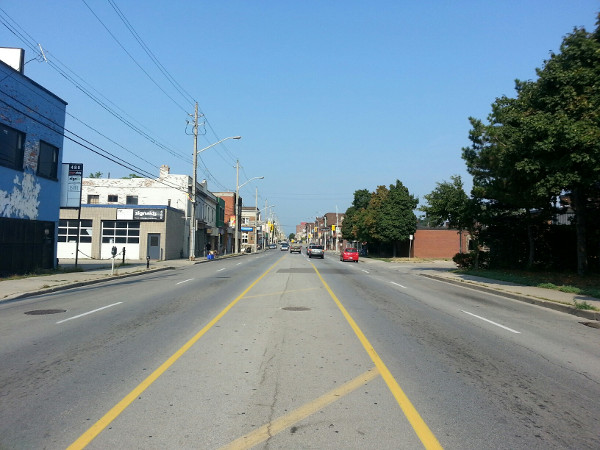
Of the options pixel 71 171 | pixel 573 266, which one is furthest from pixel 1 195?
pixel 573 266

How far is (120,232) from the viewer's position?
142ft

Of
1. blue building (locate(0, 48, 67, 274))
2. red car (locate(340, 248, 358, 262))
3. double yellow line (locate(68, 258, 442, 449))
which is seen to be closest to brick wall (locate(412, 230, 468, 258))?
red car (locate(340, 248, 358, 262))

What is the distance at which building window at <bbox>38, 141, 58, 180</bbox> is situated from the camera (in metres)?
24.2

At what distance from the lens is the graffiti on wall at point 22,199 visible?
21355mm

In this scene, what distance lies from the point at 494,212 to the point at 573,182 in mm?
11802

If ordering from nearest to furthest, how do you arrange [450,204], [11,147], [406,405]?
1. [406,405]
2. [11,147]
3. [450,204]

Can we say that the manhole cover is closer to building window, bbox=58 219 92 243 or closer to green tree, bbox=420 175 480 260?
green tree, bbox=420 175 480 260

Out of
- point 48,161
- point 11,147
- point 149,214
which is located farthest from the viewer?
point 149,214

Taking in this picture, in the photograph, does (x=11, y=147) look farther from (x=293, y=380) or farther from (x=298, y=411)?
(x=298, y=411)

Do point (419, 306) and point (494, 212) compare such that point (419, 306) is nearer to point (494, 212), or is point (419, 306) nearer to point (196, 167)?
point (494, 212)

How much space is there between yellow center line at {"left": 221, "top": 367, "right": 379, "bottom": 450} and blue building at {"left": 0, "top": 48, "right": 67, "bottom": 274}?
20.3 meters

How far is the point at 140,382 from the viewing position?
6023 millimetres

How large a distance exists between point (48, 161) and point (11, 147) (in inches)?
126

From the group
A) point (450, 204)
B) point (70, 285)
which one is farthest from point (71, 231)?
point (450, 204)
